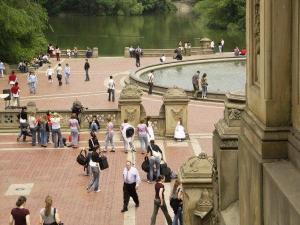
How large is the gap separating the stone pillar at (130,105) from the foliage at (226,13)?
64.0 metres

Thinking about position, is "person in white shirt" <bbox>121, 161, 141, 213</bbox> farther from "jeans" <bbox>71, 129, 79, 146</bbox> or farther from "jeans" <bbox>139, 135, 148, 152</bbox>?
"jeans" <bbox>71, 129, 79, 146</bbox>

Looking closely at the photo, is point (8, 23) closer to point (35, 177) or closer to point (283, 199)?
point (35, 177)

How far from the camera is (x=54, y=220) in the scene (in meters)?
12.2

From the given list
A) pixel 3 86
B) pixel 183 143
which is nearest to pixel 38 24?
pixel 3 86

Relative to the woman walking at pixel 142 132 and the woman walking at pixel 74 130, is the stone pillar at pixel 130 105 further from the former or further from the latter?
the woman walking at pixel 142 132

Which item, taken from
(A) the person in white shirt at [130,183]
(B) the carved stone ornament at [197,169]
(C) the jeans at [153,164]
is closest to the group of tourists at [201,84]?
(C) the jeans at [153,164]

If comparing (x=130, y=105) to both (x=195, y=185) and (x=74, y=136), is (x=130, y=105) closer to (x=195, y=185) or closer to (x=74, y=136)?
(x=74, y=136)

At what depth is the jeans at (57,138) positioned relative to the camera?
22.9 meters

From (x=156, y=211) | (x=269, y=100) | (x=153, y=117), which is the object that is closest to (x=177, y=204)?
(x=156, y=211)

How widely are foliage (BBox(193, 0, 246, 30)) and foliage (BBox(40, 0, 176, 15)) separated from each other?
29673 mm

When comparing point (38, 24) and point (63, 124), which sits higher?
point (38, 24)

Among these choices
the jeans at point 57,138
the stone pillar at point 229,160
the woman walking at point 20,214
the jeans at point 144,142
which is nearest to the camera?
the stone pillar at point 229,160

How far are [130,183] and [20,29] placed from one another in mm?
31198

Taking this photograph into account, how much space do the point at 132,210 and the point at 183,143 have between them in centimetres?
757
